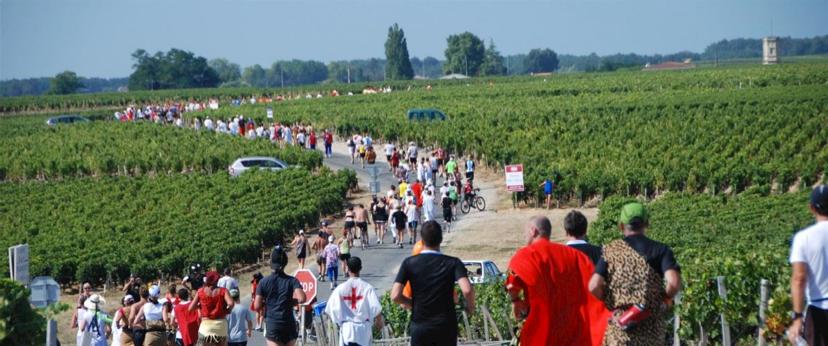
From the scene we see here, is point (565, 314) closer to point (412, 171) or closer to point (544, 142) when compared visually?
point (412, 171)

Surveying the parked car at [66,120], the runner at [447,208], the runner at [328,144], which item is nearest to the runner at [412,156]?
the runner at [328,144]

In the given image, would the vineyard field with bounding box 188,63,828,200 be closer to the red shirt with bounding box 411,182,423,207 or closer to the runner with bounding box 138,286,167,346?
the red shirt with bounding box 411,182,423,207

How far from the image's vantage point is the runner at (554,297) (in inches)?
392

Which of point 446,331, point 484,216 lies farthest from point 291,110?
point 446,331

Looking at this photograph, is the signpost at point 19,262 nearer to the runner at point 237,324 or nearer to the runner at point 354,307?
the runner at point 237,324

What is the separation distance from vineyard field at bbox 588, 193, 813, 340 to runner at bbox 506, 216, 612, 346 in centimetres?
260

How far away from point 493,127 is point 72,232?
102 feet

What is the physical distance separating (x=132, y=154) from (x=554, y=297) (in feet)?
191

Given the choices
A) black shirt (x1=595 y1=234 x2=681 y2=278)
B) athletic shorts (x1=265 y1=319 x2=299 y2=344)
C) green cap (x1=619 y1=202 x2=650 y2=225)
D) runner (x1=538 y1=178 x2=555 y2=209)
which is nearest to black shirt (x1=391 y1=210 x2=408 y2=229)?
runner (x1=538 y1=178 x2=555 y2=209)

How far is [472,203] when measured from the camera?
47.5m

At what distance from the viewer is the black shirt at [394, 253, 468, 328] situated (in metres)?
10.6

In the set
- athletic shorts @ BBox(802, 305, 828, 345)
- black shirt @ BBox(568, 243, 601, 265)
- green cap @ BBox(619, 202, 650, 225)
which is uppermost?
green cap @ BBox(619, 202, 650, 225)

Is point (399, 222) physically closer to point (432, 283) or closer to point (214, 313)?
point (214, 313)

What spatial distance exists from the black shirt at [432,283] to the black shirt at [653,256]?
1.28 metres
